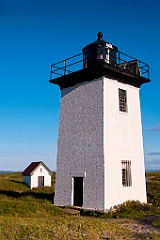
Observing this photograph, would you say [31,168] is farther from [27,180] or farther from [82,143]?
[82,143]

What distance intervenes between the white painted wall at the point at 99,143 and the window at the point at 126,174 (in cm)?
26

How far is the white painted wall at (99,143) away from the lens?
48.4 feet


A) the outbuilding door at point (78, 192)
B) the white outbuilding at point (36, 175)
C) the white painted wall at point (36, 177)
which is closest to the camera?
the outbuilding door at point (78, 192)

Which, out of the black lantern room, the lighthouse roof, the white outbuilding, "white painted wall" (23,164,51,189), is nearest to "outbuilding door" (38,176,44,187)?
the white outbuilding

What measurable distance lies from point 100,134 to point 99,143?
1.66 ft

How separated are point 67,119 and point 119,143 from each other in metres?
3.78

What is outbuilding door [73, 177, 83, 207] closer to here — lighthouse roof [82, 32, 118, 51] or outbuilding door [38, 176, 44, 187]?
lighthouse roof [82, 32, 118, 51]

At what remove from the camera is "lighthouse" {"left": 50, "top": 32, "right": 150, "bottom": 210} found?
14.9m

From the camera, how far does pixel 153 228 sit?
1060cm

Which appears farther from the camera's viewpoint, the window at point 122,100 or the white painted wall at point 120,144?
the window at point 122,100

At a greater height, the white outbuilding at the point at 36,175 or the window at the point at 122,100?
the window at the point at 122,100

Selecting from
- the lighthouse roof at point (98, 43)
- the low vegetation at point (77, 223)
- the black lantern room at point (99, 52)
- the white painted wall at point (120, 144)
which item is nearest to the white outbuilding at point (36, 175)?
the low vegetation at point (77, 223)

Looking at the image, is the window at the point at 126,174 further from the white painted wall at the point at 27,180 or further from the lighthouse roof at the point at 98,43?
the white painted wall at the point at 27,180

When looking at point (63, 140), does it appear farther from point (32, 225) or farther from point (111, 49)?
point (32, 225)
